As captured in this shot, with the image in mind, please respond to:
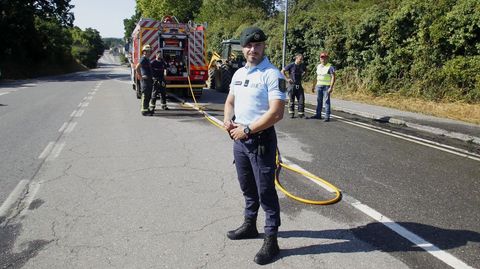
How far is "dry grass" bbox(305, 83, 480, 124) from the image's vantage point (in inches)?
453

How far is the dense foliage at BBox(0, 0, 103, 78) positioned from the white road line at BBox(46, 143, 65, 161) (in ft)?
105

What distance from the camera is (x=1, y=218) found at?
4.38 m

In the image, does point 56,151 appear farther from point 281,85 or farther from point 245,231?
point 281,85

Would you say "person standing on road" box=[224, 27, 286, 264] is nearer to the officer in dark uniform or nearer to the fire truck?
the officer in dark uniform

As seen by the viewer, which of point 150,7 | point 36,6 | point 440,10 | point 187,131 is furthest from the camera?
point 150,7

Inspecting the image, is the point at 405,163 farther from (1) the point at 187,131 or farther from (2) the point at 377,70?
(2) the point at 377,70

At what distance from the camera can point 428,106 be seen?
12945mm

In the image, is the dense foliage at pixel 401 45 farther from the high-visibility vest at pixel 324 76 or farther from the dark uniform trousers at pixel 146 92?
the dark uniform trousers at pixel 146 92

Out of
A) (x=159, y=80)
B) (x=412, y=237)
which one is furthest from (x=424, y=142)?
(x=159, y=80)

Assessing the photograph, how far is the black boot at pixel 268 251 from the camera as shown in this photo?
11.5ft

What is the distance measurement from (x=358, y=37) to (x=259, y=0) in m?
46.2

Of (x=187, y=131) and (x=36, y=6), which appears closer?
(x=187, y=131)

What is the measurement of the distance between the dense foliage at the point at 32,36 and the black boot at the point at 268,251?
3749 centimetres

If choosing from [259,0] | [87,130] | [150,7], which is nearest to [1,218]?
[87,130]
